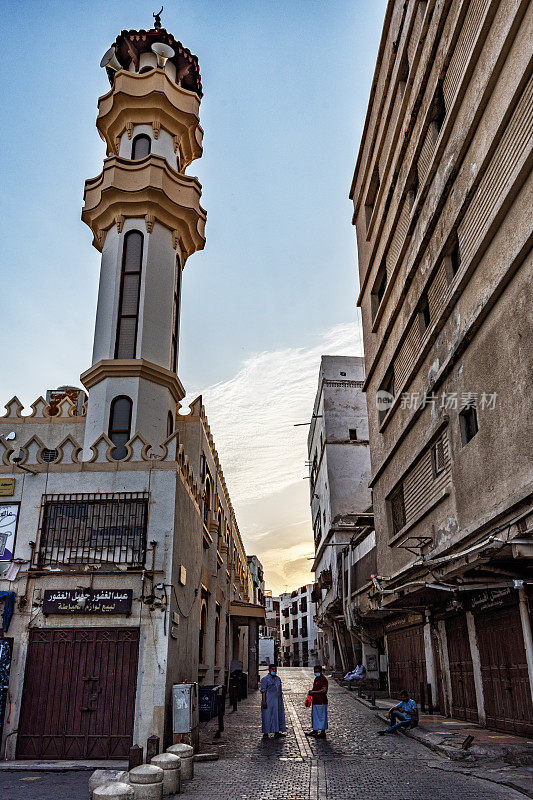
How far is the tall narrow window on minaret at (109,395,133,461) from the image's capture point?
17.2 m

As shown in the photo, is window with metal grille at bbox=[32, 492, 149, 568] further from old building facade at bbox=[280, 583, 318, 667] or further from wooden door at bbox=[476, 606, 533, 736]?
old building facade at bbox=[280, 583, 318, 667]

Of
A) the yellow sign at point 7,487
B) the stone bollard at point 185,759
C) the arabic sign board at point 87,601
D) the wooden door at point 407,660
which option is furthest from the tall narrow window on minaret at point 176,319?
the stone bollard at point 185,759

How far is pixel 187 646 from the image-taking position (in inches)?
570

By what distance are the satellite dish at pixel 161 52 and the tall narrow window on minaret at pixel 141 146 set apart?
306 centimetres

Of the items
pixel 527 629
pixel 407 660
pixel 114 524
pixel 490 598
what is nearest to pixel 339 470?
pixel 407 660

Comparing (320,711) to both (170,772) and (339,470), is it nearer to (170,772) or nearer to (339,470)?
(170,772)

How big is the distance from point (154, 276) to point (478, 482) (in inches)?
464

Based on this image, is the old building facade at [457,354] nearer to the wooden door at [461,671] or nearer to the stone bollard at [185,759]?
the wooden door at [461,671]

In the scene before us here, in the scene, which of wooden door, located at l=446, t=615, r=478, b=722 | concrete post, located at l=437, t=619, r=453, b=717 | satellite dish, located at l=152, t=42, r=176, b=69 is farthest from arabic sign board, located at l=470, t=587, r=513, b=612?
satellite dish, located at l=152, t=42, r=176, b=69

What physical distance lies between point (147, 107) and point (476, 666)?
18962 millimetres

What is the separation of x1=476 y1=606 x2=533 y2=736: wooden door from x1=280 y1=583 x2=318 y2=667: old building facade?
75.1m

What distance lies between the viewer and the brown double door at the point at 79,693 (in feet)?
38.3

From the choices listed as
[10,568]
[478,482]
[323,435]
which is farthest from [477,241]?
[323,435]

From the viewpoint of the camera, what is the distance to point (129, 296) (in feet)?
61.7
